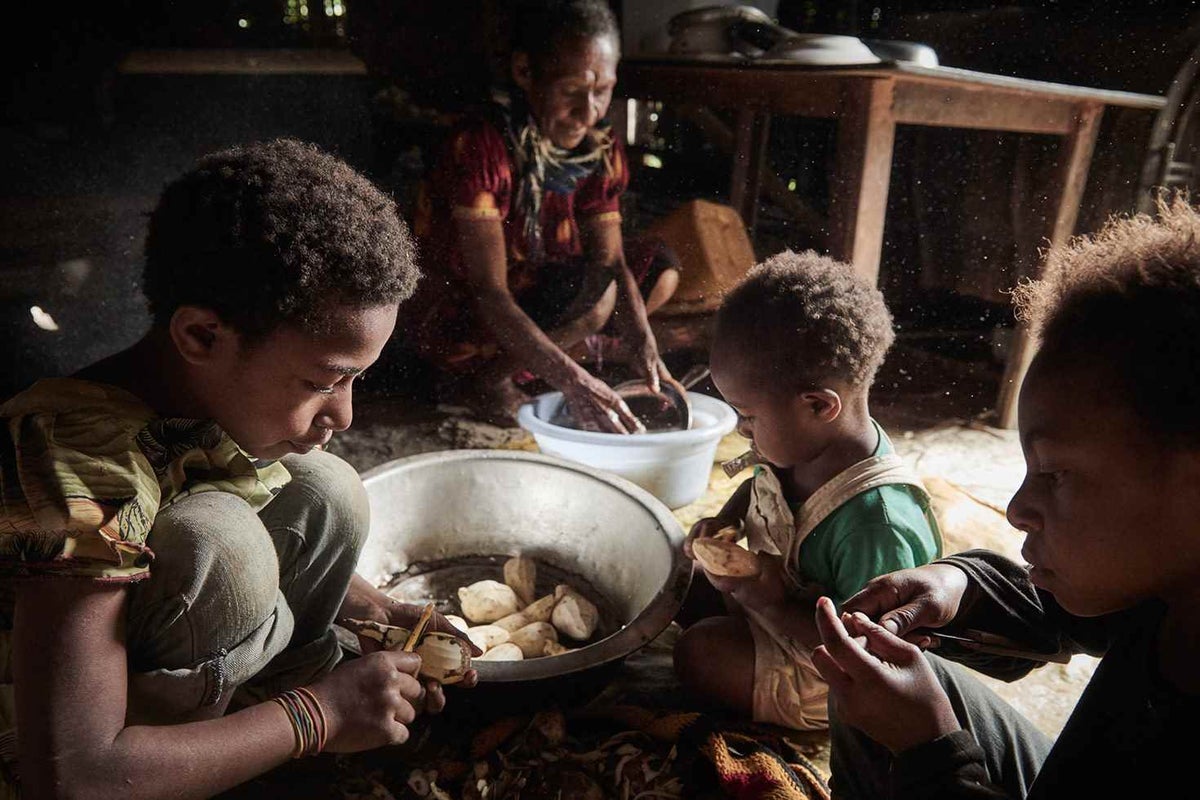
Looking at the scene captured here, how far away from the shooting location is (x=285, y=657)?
1215 millimetres

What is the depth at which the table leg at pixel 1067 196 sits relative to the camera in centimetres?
262

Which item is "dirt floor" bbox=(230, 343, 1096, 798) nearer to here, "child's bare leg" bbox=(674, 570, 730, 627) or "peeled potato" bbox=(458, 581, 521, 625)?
"child's bare leg" bbox=(674, 570, 730, 627)

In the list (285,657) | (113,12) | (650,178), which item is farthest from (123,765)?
(650,178)

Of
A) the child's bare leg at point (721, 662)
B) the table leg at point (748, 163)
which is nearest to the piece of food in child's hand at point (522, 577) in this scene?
the child's bare leg at point (721, 662)

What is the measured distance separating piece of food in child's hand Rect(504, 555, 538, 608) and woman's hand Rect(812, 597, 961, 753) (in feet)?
3.06

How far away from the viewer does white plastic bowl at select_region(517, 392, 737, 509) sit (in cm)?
197

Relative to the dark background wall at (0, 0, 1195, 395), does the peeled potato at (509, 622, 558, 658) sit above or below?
below

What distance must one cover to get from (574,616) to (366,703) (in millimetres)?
609

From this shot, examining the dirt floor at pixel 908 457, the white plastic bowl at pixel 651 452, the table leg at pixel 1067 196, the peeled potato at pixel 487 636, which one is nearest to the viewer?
the dirt floor at pixel 908 457

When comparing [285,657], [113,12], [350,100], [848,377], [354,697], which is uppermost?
[113,12]

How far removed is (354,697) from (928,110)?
2.25m

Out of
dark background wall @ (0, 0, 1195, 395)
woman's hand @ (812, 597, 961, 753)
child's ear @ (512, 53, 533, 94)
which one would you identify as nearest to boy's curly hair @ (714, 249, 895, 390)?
woman's hand @ (812, 597, 961, 753)

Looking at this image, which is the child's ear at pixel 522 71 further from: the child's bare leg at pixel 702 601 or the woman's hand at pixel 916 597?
the woman's hand at pixel 916 597

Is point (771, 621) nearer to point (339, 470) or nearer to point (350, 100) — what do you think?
point (339, 470)
